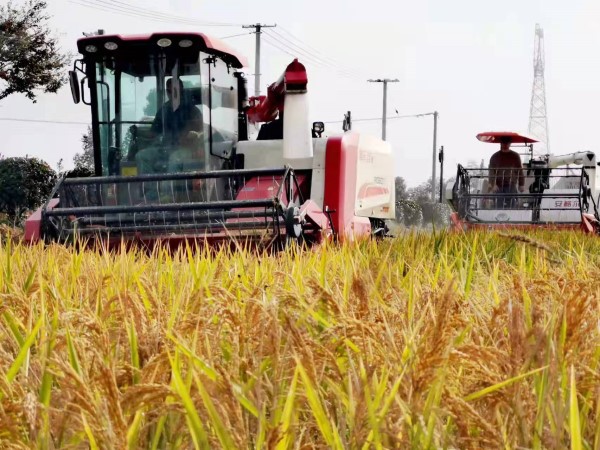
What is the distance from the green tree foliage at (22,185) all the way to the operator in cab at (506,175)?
1444 centimetres

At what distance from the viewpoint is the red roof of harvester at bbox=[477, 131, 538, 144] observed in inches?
713

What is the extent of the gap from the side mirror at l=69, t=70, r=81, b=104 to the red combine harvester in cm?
2

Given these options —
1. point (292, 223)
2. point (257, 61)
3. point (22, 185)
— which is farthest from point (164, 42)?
point (257, 61)

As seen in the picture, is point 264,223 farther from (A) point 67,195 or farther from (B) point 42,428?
(B) point 42,428

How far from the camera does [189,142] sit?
30.9 feet

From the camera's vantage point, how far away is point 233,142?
1016 centimetres

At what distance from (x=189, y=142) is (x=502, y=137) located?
10553 millimetres

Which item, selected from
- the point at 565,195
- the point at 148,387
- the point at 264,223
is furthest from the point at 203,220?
the point at 565,195

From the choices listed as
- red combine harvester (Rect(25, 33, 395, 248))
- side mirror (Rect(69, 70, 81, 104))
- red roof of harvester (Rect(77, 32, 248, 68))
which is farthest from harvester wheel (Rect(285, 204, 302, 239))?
side mirror (Rect(69, 70, 81, 104))

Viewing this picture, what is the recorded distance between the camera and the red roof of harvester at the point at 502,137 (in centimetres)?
1811

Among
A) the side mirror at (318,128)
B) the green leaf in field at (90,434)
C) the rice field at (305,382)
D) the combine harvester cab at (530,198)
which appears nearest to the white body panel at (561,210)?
the combine harvester cab at (530,198)

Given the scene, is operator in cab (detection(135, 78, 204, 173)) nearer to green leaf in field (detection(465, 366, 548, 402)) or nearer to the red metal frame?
the red metal frame

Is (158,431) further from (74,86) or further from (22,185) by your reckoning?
(22,185)

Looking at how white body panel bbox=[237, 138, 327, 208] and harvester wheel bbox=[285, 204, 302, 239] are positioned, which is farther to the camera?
white body panel bbox=[237, 138, 327, 208]
